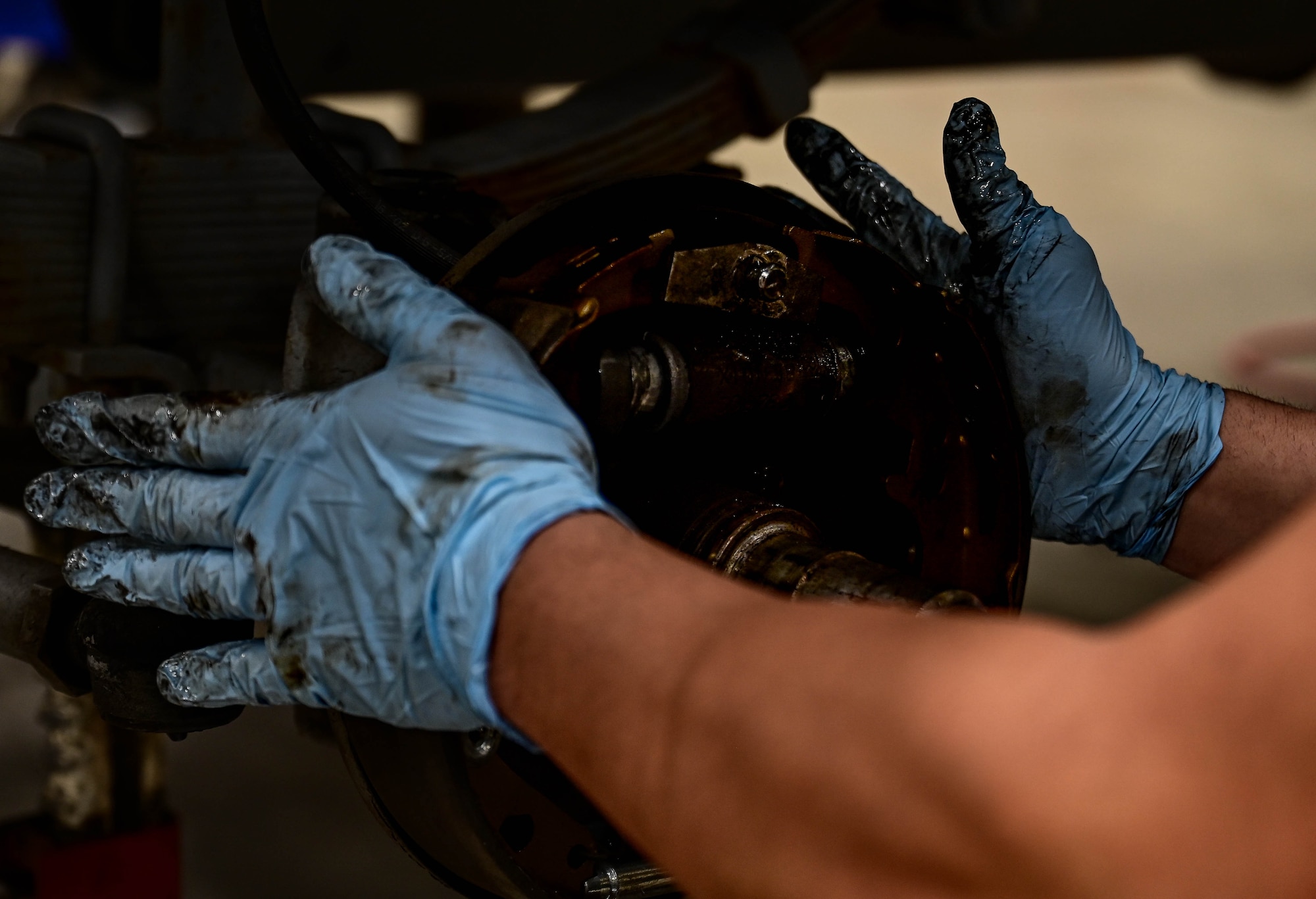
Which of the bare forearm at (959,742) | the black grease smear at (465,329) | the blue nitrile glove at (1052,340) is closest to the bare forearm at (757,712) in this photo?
the bare forearm at (959,742)

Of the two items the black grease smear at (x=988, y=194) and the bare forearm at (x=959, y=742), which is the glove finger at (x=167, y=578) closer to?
the bare forearm at (x=959, y=742)

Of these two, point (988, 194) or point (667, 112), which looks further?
point (667, 112)

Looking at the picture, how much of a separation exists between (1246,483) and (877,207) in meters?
0.38

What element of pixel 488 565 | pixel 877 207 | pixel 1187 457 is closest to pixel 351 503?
pixel 488 565

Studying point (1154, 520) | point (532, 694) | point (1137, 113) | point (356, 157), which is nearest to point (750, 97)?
point (356, 157)

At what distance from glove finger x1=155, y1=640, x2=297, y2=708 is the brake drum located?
0.06 meters

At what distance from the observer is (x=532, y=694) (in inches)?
21.4

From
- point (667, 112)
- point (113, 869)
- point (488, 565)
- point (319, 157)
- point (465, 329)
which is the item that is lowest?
point (113, 869)

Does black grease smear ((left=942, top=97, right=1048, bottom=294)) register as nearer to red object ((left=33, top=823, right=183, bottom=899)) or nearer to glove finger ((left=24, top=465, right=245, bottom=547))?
glove finger ((left=24, top=465, right=245, bottom=547))

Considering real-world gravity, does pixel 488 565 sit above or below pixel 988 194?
below

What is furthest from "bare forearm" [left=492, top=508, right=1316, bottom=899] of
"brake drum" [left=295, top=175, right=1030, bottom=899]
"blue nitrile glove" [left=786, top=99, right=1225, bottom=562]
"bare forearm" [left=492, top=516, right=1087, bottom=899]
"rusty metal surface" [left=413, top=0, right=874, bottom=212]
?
"rusty metal surface" [left=413, top=0, right=874, bottom=212]

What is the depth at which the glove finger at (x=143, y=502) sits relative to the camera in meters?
0.66

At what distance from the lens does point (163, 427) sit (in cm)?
68

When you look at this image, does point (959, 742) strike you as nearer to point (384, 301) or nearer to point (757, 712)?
point (757, 712)
